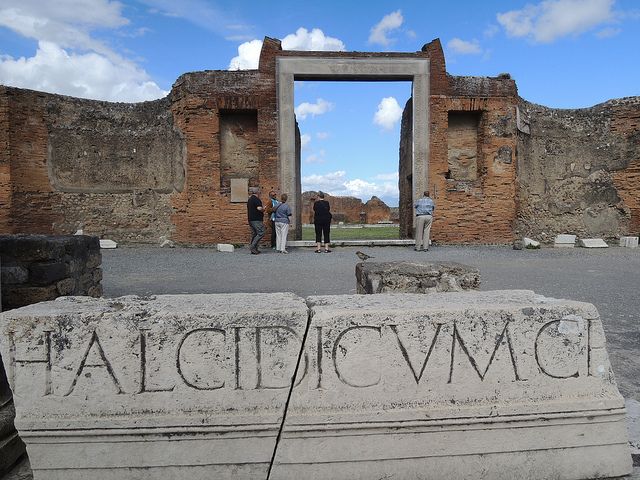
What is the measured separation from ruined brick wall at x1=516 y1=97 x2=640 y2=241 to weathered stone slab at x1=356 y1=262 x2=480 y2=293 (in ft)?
28.7

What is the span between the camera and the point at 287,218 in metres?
8.81

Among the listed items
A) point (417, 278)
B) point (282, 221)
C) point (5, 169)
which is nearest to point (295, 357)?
point (417, 278)

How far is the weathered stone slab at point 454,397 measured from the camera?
151 centimetres

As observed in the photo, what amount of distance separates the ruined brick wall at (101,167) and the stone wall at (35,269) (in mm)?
6674

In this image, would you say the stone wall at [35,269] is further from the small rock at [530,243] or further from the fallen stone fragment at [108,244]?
the small rock at [530,243]

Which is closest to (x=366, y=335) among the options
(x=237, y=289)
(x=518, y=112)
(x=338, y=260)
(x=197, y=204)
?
(x=237, y=289)

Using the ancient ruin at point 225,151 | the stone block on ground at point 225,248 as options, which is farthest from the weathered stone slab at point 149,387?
the ancient ruin at point 225,151

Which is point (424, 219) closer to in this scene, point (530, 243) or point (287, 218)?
point (530, 243)

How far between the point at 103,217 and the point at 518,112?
10437 millimetres

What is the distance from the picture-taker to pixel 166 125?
970 centimetres

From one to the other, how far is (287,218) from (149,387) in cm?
741

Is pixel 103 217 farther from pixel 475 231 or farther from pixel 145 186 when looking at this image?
pixel 475 231

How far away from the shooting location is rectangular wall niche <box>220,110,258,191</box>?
9812mm

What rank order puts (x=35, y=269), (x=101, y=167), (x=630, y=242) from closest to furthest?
(x=35, y=269) < (x=101, y=167) < (x=630, y=242)
